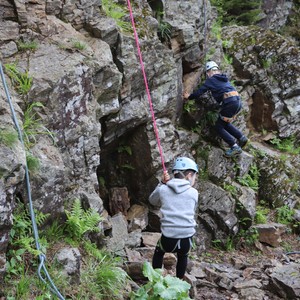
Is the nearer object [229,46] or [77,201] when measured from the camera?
[77,201]

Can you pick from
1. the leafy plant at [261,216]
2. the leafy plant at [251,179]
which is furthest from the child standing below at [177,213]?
the leafy plant at [261,216]

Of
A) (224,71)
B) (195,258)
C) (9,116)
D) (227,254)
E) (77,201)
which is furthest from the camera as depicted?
(224,71)

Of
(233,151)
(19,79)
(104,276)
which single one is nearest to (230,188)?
(233,151)

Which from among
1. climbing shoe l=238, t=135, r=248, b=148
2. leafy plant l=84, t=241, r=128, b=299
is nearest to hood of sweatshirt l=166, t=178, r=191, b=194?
leafy plant l=84, t=241, r=128, b=299

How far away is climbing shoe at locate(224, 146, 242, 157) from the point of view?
33.7ft

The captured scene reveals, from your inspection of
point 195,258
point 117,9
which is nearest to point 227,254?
point 195,258

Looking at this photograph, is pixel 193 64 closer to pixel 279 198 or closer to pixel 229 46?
pixel 229 46

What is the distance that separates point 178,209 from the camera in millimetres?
5645

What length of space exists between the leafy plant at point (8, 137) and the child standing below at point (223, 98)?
568cm

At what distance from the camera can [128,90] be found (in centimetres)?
811

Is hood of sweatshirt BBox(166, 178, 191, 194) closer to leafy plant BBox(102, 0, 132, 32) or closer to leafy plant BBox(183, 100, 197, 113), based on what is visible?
leafy plant BBox(102, 0, 132, 32)

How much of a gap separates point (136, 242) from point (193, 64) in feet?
15.6

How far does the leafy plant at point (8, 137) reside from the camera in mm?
4664

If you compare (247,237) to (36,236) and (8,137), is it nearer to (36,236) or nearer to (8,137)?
(36,236)
